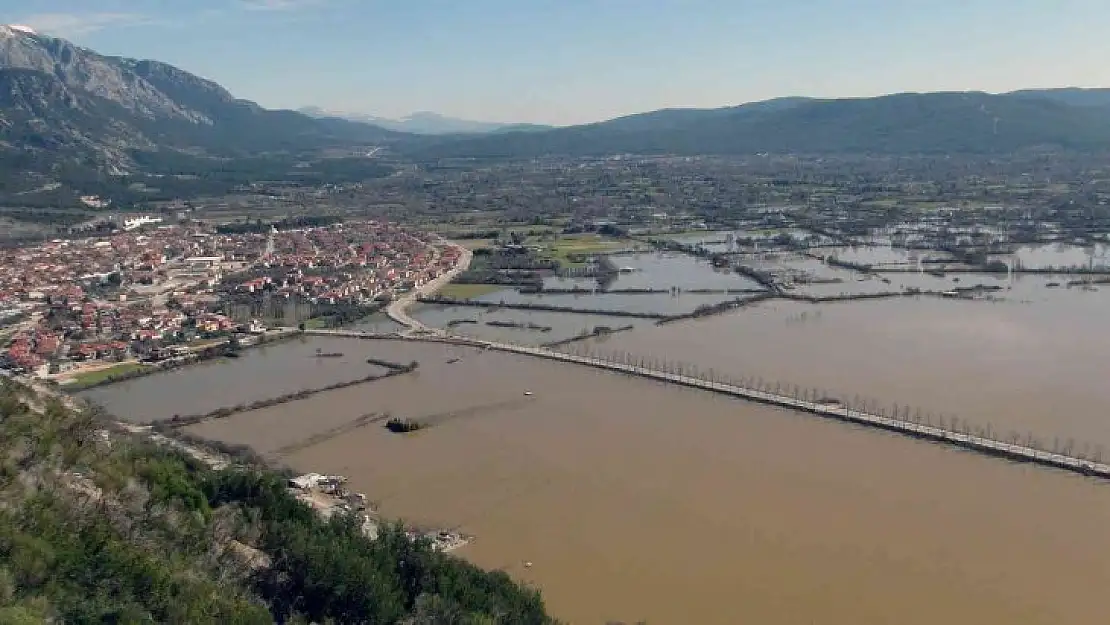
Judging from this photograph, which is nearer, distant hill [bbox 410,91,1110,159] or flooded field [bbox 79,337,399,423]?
flooded field [bbox 79,337,399,423]

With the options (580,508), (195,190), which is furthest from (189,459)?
(195,190)

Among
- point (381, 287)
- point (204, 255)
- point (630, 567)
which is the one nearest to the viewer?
point (630, 567)

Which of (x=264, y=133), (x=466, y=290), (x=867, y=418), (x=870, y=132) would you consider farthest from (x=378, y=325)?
(x=264, y=133)

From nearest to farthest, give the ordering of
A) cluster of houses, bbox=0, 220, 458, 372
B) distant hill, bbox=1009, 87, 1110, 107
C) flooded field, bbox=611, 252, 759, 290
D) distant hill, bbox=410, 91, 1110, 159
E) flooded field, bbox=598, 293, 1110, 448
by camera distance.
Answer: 1. flooded field, bbox=598, 293, 1110, 448
2. cluster of houses, bbox=0, 220, 458, 372
3. flooded field, bbox=611, 252, 759, 290
4. distant hill, bbox=410, 91, 1110, 159
5. distant hill, bbox=1009, 87, 1110, 107

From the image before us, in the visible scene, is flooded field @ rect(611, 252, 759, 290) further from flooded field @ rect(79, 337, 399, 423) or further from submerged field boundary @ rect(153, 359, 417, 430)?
submerged field boundary @ rect(153, 359, 417, 430)

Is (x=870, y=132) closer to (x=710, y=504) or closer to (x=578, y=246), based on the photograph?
(x=578, y=246)

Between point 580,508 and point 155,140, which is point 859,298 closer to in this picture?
point 580,508

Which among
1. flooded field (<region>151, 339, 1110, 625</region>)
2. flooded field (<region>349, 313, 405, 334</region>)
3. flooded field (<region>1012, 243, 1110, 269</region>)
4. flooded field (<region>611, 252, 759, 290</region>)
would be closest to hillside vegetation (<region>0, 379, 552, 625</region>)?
flooded field (<region>151, 339, 1110, 625</region>)

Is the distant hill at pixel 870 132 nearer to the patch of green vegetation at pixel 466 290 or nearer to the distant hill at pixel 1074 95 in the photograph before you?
the distant hill at pixel 1074 95
